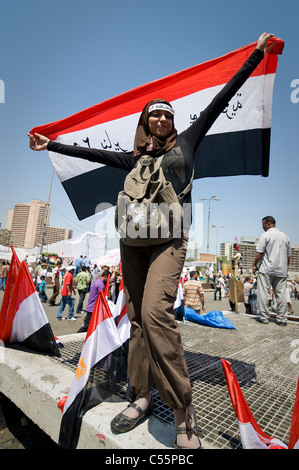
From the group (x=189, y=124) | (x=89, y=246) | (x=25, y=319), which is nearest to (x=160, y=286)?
(x=25, y=319)

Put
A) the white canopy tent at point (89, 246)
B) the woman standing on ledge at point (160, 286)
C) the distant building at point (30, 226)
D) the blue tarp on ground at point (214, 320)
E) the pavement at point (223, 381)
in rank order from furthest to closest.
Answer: the distant building at point (30, 226) < the white canopy tent at point (89, 246) < the blue tarp on ground at point (214, 320) < the pavement at point (223, 381) < the woman standing on ledge at point (160, 286)

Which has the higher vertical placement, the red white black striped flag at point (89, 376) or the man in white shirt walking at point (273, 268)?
the man in white shirt walking at point (273, 268)

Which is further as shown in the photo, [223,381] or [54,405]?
[223,381]

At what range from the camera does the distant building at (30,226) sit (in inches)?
4203

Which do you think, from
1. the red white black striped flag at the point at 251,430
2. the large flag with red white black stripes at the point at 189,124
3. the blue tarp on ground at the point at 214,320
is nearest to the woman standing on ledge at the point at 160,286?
the red white black striped flag at the point at 251,430

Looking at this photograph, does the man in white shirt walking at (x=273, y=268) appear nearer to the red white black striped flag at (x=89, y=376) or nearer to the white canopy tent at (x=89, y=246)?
the red white black striped flag at (x=89, y=376)

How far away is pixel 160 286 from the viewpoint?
1437mm

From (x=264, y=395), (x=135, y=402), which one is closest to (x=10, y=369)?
(x=135, y=402)

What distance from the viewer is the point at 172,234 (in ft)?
5.04

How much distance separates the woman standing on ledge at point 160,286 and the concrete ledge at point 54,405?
0.27ft

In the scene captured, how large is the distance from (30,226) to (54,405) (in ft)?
388

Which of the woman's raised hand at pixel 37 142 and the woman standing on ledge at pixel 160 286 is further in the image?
the woman's raised hand at pixel 37 142

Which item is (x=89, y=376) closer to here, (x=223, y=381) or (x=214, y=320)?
(x=223, y=381)
